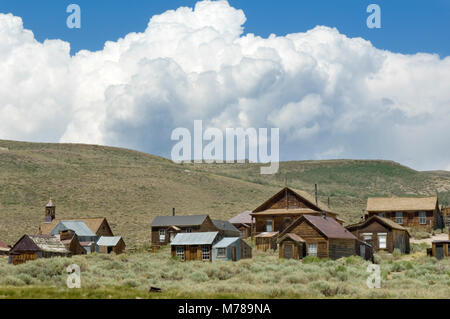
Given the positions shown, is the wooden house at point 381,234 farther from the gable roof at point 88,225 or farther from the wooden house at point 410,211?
the gable roof at point 88,225

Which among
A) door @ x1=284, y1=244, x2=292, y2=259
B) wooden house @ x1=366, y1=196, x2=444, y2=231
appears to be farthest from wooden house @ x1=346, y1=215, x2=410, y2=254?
wooden house @ x1=366, y1=196, x2=444, y2=231

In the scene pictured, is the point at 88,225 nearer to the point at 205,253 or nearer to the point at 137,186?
the point at 205,253

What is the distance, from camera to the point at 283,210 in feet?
204

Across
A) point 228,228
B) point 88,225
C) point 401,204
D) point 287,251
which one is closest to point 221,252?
point 287,251

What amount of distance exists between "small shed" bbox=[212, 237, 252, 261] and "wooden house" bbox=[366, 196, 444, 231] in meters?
21.4

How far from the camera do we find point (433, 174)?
548ft

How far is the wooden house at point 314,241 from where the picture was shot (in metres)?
47.2

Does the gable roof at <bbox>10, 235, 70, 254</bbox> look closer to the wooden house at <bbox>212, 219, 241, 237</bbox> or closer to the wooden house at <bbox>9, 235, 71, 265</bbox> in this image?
the wooden house at <bbox>9, 235, 71, 265</bbox>

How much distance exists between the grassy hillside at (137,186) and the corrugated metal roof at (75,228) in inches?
386

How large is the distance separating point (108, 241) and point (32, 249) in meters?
18.2

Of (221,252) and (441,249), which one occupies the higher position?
(441,249)

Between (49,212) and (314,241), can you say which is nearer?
(314,241)

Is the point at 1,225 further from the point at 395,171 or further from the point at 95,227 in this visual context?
the point at 395,171

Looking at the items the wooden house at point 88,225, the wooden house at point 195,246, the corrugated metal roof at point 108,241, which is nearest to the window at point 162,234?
the corrugated metal roof at point 108,241
